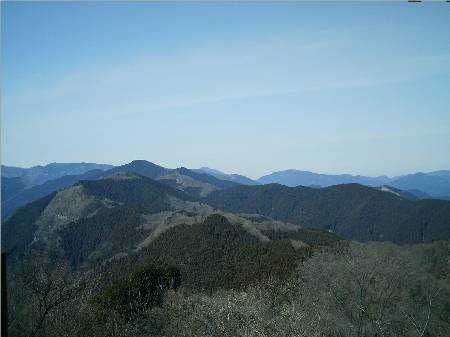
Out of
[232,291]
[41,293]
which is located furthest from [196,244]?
[41,293]

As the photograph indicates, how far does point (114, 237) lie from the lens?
593 feet

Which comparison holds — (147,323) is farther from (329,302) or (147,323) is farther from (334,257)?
(334,257)

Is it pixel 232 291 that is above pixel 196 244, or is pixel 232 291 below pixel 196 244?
above

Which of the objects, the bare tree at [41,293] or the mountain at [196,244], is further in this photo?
the mountain at [196,244]

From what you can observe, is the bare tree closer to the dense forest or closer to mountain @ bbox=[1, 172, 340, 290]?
the dense forest

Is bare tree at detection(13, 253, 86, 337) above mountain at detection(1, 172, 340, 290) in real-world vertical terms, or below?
above

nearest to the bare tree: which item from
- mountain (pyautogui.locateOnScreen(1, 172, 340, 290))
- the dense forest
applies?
the dense forest

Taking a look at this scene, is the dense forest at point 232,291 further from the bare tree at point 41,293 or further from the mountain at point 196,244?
the mountain at point 196,244

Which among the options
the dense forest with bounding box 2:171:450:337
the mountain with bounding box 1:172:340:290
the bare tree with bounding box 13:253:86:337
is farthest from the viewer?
the mountain with bounding box 1:172:340:290

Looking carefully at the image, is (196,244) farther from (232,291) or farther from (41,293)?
(41,293)

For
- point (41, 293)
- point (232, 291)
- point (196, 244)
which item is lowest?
point (196, 244)

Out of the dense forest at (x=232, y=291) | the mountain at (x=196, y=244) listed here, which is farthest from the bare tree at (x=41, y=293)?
the mountain at (x=196, y=244)

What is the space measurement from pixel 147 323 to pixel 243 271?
178ft

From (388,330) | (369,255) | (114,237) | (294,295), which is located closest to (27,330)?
(294,295)
